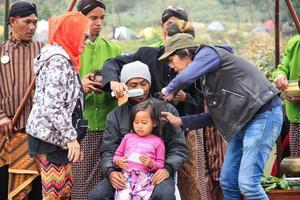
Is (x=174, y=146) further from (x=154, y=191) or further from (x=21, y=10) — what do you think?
(x=21, y=10)

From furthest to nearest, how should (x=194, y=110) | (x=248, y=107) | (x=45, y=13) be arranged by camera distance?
1. (x=45, y=13)
2. (x=194, y=110)
3. (x=248, y=107)

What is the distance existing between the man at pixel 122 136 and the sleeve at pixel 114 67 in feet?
0.39

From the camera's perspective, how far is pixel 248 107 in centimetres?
600

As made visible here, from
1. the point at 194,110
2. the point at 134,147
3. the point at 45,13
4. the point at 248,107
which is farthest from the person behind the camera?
the point at 45,13

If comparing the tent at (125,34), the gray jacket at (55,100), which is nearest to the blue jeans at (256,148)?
the gray jacket at (55,100)

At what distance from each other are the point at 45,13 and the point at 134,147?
5.83 m

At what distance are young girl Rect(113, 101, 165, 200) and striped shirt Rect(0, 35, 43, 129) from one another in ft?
3.59

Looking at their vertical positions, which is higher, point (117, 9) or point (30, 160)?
point (117, 9)

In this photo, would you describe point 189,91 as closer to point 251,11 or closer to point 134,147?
point 134,147

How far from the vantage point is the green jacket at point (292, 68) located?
24.3ft

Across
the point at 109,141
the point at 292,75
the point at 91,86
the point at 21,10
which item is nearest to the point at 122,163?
the point at 109,141

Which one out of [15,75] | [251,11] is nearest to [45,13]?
[251,11]

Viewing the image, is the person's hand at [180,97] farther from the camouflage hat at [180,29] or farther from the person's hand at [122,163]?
the person's hand at [122,163]

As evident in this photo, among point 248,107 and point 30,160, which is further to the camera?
point 30,160
